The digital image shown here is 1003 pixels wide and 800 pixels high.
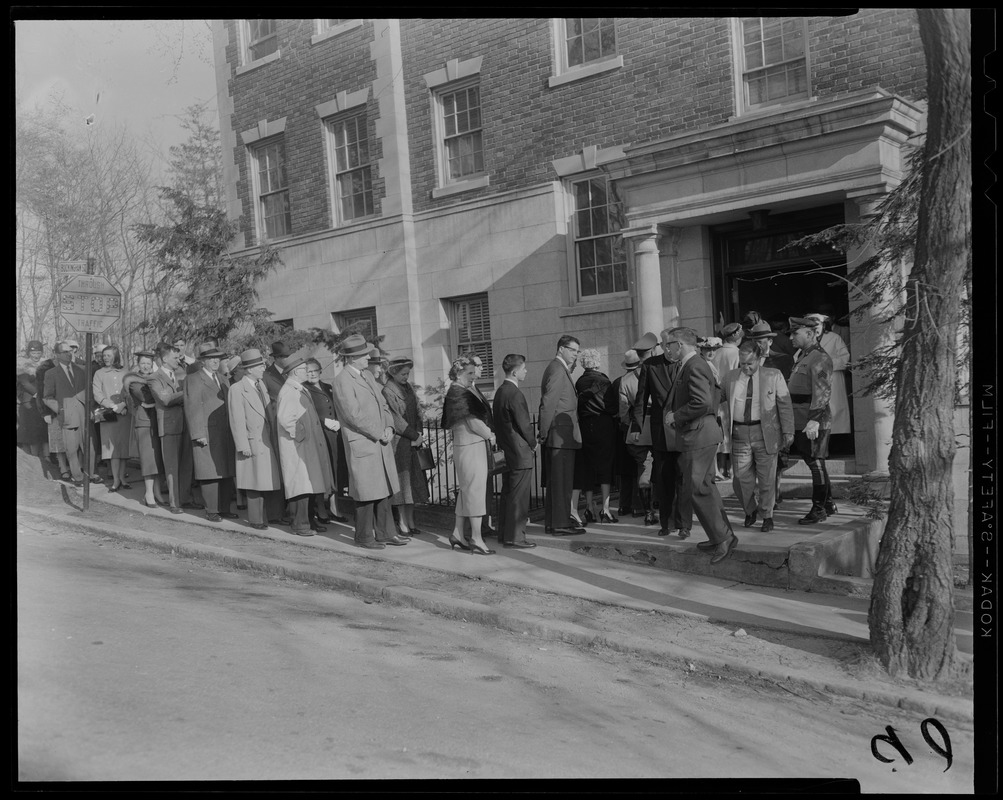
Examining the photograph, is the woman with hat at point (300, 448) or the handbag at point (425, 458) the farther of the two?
the handbag at point (425, 458)

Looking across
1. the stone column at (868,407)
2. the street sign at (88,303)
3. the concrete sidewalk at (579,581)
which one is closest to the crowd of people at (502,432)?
the concrete sidewalk at (579,581)

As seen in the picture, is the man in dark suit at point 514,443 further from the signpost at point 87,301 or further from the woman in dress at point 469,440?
the signpost at point 87,301

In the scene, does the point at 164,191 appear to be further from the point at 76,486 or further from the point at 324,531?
the point at 324,531

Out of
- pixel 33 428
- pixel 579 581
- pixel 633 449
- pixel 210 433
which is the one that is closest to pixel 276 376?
pixel 210 433

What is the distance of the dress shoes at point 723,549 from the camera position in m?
7.77

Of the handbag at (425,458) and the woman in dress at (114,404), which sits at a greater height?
the woman in dress at (114,404)

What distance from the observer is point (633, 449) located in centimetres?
988

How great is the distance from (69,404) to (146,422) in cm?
173

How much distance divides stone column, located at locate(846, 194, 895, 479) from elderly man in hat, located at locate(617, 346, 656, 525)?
250cm

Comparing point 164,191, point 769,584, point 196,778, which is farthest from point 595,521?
point 164,191

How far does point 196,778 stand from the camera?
4379 mm

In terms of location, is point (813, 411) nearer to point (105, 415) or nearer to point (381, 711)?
point (381, 711)

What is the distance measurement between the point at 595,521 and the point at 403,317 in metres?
6.16

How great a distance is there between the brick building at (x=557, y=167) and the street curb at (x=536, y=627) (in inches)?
A: 213
